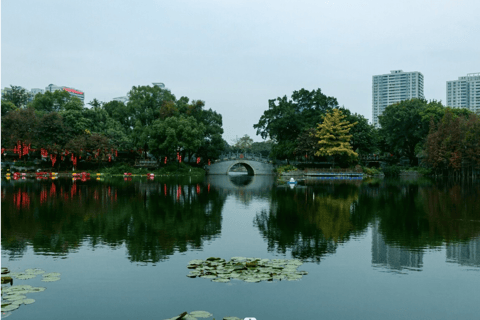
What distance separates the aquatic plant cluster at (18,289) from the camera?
6.57m

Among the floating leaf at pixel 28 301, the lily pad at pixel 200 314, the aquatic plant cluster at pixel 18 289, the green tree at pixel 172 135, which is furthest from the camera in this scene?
the green tree at pixel 172 135

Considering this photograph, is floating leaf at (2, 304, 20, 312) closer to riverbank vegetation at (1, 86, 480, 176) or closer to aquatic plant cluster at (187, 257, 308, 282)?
aquatic plant cluster at (187, 257, 308, 282)

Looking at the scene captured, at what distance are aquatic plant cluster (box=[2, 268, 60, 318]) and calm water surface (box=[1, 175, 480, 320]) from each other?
0.47 feet

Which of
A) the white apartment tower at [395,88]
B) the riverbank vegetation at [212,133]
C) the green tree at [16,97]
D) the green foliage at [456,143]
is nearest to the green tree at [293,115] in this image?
the riverbank vegetation at [212,133]

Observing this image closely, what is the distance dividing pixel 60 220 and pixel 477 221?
1580 cm

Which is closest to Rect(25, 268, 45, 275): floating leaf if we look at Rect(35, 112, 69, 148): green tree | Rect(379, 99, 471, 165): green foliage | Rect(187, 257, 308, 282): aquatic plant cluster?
Rect(187, 257, 308, 282): aquatic plant cluster

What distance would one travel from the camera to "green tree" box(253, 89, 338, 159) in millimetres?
58688

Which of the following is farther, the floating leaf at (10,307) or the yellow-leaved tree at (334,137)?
the yellow-leaved tree at (334,137)

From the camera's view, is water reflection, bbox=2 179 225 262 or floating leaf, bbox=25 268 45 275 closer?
floating leaf, bbox=25 268 45 275

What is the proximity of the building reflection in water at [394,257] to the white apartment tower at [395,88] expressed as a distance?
161 metres

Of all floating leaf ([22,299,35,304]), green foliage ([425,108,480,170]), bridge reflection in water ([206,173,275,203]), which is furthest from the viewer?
green foliage ([425,108,480,170])

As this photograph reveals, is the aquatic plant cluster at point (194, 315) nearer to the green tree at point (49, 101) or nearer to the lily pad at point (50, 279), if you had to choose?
the lily pad at point (50, 279)

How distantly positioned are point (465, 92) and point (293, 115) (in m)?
115

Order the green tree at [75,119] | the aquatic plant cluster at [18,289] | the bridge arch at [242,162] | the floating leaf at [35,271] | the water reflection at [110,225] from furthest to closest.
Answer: the bridge arch at [242,162], the green tree at [75,119], the water reflection at [110,225], the floating leaf at [35,271], the aquatic plant cluster at [18,289]
